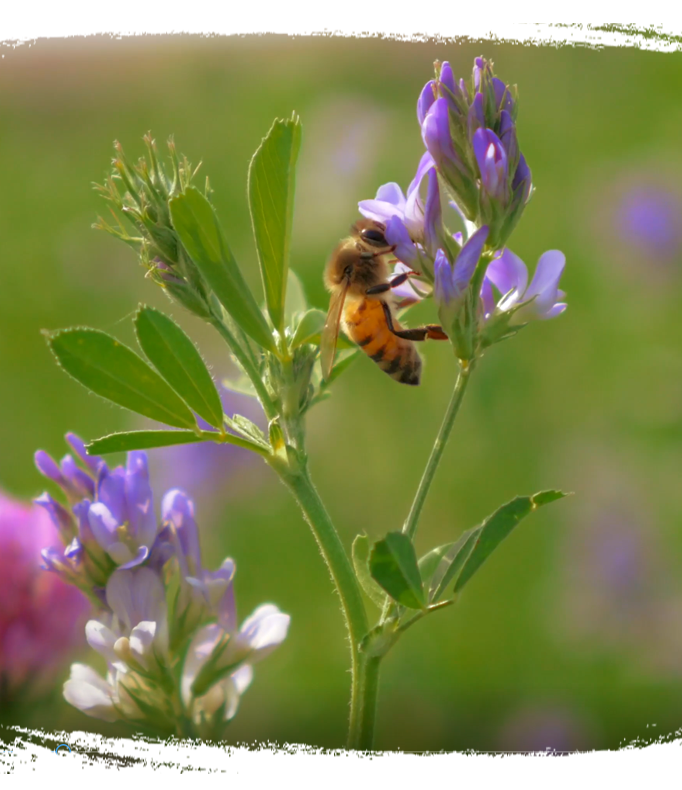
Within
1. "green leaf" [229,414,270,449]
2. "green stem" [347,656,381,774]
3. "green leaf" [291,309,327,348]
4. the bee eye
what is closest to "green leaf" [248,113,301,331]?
"green leaf" [291,309,327,348]

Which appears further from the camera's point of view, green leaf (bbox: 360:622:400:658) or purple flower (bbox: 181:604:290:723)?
purple flower (bbox: 181:604:290:723)

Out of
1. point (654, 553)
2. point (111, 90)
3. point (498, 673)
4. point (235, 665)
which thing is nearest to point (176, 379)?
point (235, 665)

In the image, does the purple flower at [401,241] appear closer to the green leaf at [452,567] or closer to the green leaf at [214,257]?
the green leaf at [214,257]

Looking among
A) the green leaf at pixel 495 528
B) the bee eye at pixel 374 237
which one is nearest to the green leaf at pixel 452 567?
the green leaf at pixel 495 528

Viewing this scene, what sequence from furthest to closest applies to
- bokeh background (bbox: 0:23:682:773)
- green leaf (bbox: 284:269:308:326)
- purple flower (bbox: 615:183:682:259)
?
purple flower (bbox: 615:183:682:259), bokeh background (bbox: 0:23:682:773), green leaf (bbox: 284:269:308:326)

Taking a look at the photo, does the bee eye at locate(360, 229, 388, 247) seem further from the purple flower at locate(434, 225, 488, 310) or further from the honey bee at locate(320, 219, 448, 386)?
the purple flower at locate(434, 225, 488, 310)

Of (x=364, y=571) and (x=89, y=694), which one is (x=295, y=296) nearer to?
(x=364, y=571)

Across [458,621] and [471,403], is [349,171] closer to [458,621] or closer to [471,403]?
[471,403]
